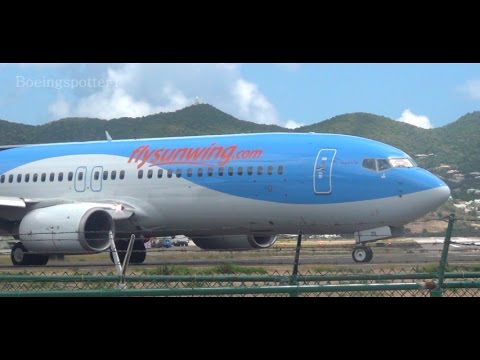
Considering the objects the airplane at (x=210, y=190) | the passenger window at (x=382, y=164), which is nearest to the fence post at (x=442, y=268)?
the airplane at (x=210, y=190)

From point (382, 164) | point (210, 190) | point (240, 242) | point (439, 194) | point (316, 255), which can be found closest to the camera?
point (316, 255)

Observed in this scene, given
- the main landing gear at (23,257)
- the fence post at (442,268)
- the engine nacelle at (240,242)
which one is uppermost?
the fence post at (442,268)

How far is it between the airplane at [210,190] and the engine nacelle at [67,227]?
27 millimetres

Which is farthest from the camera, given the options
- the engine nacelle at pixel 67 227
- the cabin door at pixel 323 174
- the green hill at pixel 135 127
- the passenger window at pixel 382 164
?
the green hill at pixel 135 127

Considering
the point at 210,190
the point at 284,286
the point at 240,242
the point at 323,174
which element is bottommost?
the point at 240,242

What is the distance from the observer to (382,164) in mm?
18188

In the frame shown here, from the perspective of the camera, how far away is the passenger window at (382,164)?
715 inches

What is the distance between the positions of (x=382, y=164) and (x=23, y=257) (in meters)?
7.88

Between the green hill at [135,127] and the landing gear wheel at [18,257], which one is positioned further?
the green hill at [135,127]

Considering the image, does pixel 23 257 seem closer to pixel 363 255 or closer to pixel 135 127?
pixel 363 255

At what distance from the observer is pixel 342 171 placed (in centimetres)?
1823

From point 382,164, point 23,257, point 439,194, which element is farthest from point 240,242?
point 439,194

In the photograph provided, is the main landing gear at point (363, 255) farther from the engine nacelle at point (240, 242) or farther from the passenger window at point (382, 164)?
the engine nacelle at point (240, 242)
